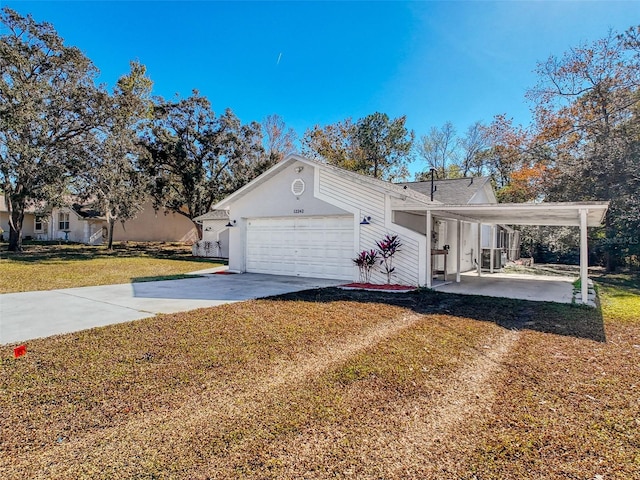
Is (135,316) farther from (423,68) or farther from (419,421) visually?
(423,68)

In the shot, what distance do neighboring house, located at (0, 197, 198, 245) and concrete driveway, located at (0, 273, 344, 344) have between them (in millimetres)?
20632

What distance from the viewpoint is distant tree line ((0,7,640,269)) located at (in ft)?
53.3

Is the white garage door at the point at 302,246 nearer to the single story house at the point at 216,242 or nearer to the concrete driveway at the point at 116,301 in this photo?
the concrete driveway at the point at 116,301

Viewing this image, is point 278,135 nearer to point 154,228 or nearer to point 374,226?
point 154,228

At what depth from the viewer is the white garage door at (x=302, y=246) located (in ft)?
38.0

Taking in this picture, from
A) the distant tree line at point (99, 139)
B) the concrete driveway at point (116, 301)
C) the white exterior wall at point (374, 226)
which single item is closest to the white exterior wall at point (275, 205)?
the white exterior wall at point (374, 226)

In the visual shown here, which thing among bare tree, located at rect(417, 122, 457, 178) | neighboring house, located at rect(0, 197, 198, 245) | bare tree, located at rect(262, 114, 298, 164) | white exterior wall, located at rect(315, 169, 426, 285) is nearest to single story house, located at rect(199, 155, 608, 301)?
white exterior wall, located at rect(315, 169, 426, 285)

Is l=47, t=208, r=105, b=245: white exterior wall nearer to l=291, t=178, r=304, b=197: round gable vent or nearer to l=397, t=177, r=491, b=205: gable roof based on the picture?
l=291, t=178, r=304, b=197: round gable vent

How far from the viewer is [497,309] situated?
7.39 m

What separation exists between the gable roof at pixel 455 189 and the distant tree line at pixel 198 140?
548cm

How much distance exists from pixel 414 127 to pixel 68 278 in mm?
26047

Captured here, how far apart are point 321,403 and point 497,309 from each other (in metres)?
5.51

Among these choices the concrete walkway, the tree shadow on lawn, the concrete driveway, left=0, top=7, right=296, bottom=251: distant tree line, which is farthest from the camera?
left=0, top=7, right=296, bottom=251: distant tree line

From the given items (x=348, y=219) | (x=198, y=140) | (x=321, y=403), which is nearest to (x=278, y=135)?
(x=198, y=140)
